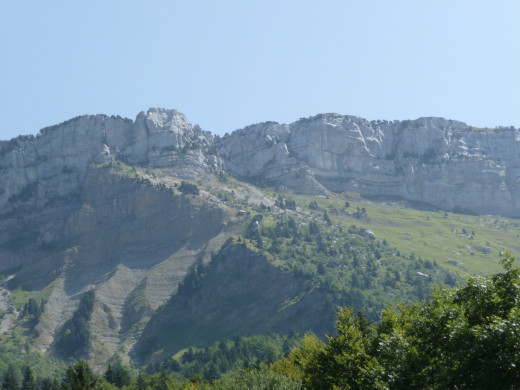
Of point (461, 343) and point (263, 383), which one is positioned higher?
point (461, 343)

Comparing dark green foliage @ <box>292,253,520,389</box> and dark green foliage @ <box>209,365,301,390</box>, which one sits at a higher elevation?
dark green foliage @ <box>292,253,520,389</box>

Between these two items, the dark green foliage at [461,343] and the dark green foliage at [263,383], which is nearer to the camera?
the dark green foliage at [461,343]

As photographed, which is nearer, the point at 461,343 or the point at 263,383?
the point at 461,343

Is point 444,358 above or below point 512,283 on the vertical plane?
below

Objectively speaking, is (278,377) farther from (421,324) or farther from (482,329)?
(482,329)

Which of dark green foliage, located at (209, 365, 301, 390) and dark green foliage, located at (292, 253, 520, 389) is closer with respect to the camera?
dark green foliage, located at (292, 253, 520, 389)

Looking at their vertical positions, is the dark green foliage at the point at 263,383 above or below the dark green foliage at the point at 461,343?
below

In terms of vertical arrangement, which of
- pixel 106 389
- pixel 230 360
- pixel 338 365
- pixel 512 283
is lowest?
pixel 230 360

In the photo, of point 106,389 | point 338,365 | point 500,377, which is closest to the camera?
point 500,377

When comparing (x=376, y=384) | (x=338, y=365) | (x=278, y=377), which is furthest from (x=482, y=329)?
(x=278, y=377)

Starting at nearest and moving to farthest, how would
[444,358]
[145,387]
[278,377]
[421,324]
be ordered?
1. [444,358]
2. [421,324]
3. [278,377]
4. [145,387]

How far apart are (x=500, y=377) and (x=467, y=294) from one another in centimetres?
972

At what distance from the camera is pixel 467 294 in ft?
140

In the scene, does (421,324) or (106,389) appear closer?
(421,324)
